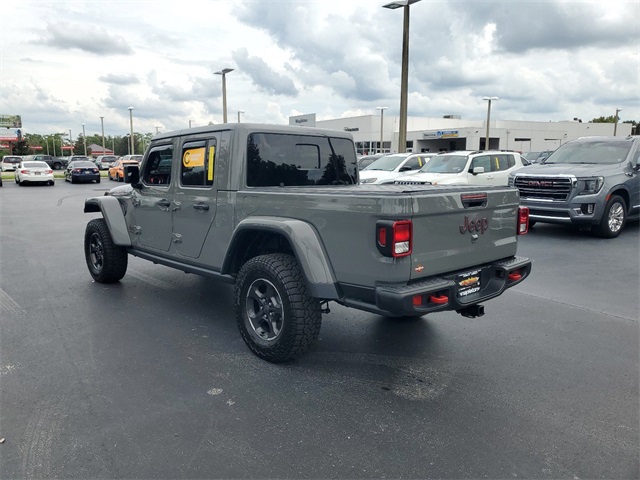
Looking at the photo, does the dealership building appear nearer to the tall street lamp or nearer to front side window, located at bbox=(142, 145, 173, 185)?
the tall street lamp

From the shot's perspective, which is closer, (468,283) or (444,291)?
(444,291)

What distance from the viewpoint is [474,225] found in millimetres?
3895

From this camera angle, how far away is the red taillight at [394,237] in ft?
10.7

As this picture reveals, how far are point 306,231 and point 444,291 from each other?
1.08 metres

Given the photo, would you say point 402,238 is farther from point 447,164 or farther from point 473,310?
point 447,164

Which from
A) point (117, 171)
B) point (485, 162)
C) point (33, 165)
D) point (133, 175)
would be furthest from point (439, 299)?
point (117, 171)

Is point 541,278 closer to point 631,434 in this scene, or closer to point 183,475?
point 631,434

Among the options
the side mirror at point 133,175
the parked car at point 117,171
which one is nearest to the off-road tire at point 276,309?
the side mirror at point 133,175

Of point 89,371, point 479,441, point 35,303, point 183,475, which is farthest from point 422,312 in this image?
point 35,303

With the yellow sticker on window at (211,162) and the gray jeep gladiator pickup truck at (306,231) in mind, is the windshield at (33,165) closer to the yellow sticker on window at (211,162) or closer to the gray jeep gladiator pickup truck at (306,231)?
the gray jeep gladiator pickup truck at (306,231)

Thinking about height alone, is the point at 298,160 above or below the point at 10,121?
below

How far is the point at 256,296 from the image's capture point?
4172 mm

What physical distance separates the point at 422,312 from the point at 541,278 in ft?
13.7

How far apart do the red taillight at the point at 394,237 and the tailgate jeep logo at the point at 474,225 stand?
2.10 feet
